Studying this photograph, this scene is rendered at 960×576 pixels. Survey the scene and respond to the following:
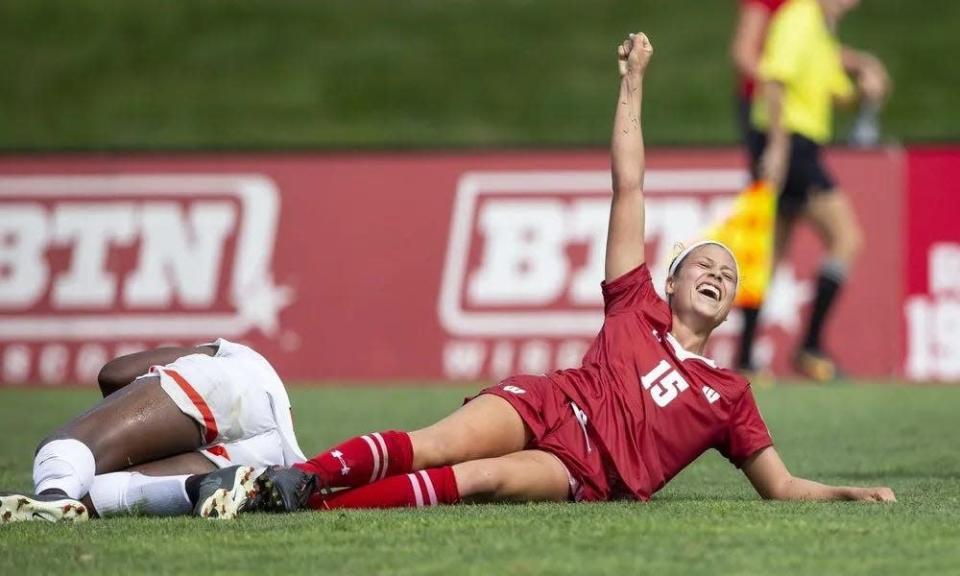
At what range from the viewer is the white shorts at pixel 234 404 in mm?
5941

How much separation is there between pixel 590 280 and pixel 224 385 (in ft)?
24.8

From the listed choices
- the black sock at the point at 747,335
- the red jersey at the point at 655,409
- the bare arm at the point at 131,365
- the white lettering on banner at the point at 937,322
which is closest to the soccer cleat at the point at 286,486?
the bare arm at the point at 131,365

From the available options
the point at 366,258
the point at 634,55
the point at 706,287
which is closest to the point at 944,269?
the point at 366,258

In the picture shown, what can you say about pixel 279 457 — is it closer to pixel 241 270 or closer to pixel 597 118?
pixel 241 270

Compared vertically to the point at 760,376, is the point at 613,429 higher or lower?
higher

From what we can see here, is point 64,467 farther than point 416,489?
No

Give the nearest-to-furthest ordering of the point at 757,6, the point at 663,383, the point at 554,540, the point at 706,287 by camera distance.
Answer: the point at 554,540 < the point at 663,383 < the point at 706,287 < the point at 757,6

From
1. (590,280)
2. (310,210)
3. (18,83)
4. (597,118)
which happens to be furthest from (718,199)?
(18,83)

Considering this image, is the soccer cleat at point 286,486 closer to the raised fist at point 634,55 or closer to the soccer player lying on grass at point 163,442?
the soccer player lying on grass at point 163,442

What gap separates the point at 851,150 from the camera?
13.6 metres

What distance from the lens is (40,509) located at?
563cm

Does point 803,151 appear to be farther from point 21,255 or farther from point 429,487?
point 429,487

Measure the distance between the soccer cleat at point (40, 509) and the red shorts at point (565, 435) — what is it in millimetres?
1390

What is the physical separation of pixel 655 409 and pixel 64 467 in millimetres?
1900
